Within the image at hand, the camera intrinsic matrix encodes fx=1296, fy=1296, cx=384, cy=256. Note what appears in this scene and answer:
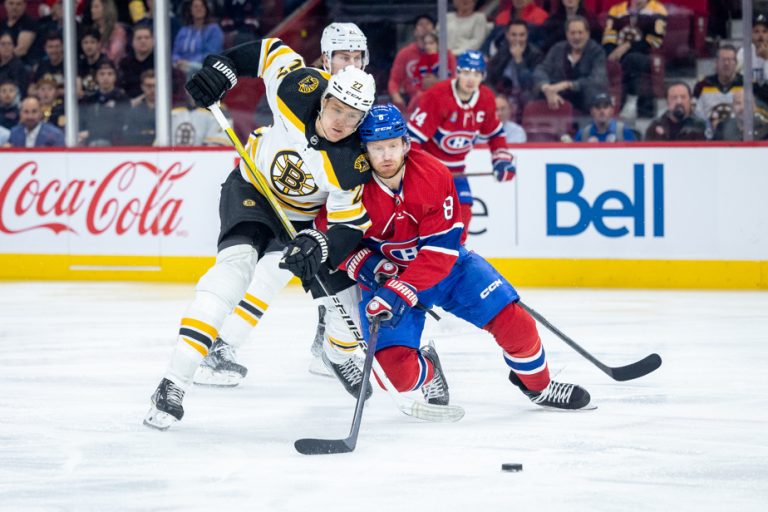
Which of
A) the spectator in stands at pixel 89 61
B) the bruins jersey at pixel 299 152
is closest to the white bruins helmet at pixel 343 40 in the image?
the bruins jersey at pixel 299 152

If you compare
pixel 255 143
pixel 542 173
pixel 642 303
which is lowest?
pixel 642 303

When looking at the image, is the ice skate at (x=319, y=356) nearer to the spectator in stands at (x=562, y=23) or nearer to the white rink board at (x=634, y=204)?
the white rink board at (x=634, y=204)

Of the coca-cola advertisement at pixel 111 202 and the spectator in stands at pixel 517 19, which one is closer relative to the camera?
the spectator in stands at pixel 517 19

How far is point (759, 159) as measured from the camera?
6.54 m

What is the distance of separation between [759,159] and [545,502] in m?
4.35

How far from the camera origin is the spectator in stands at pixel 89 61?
749 centimetres

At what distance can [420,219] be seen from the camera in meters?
3.37

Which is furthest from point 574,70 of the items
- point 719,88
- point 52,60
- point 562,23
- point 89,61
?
point 52,60

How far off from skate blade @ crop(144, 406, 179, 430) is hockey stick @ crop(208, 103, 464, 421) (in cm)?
57

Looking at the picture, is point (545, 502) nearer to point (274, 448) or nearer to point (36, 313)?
point (274, 448)

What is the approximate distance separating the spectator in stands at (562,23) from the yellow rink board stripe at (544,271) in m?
1.17

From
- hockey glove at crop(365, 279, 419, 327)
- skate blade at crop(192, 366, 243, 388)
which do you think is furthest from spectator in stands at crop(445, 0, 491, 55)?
hockey glove at crop(365, 279, 419, 327)

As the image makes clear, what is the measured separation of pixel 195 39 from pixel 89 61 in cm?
65

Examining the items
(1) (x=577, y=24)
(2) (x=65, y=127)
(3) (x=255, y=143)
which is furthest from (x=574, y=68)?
(3) (x=255, y=143)
